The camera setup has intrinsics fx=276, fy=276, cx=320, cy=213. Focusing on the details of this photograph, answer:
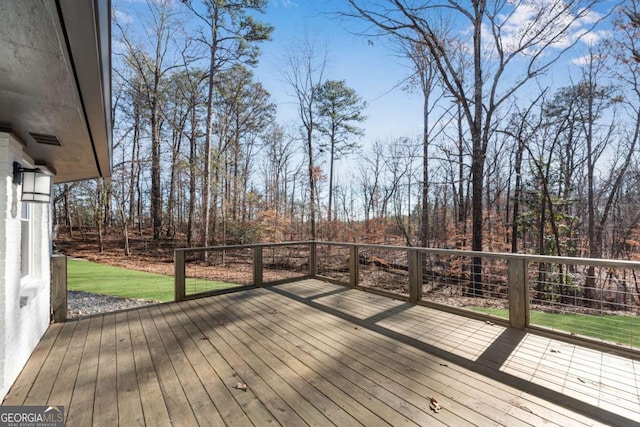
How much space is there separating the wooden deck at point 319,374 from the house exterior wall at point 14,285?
0.17 m

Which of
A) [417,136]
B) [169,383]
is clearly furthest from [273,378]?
[417,136]

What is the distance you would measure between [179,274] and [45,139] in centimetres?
246

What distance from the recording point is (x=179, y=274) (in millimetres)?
4402

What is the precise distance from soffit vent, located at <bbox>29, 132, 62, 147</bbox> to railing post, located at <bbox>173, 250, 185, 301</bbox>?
2096 mm

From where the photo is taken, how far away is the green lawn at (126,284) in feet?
19.9

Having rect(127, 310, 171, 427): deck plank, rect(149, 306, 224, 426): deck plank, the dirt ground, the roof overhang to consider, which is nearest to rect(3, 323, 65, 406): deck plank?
rect(127, 310, 171, 427): deck plank

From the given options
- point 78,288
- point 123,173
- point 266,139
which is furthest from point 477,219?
point 123,173

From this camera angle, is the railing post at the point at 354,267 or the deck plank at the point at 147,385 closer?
the deck plank at the point at 147,385

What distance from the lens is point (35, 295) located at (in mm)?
2945

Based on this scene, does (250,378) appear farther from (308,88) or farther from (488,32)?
(308,88)

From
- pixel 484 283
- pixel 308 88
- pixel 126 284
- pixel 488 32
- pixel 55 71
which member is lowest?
pixel 126 284

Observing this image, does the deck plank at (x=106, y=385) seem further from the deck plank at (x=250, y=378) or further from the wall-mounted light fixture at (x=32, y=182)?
the wall-mounted light fixture at (x=32, y=182)

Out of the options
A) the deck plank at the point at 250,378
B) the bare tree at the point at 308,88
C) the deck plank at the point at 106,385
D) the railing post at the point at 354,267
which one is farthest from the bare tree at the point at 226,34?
the deck plank at the point at 250,378

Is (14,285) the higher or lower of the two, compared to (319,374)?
higher
